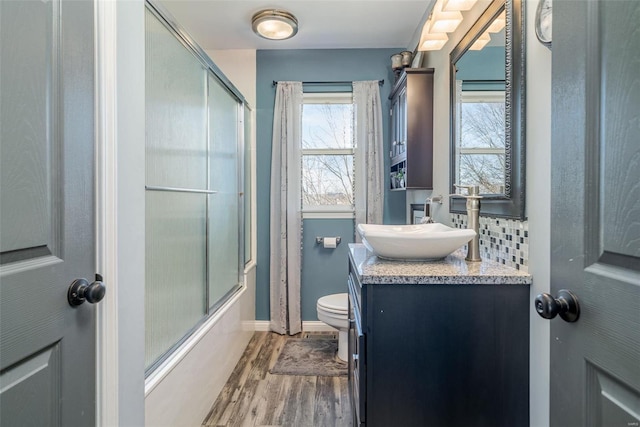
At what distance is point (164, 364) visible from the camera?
1.33 metres

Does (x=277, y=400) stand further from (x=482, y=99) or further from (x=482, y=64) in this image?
(x=482, y=64)

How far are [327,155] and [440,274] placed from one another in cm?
202

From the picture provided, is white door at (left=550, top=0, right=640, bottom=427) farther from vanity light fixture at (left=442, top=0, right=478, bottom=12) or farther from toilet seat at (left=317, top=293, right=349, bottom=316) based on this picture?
toilet seat at (left=317, top=293, right=349, bottom=316)

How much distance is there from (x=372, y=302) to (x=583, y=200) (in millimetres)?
654

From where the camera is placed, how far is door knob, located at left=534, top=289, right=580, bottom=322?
0.61 m

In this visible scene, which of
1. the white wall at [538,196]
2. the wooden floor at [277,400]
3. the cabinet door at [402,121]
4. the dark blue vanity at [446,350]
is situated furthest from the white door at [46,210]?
the cabinet door at [402,121]

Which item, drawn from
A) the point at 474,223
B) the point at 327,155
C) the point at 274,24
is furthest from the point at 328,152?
Answer: the point at 474,223

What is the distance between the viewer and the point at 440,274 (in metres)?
1.07

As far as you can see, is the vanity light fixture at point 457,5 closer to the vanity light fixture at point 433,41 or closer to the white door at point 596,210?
the vanity light fixture at point 433,41

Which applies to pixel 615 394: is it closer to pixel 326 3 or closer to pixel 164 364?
pixel 164 364

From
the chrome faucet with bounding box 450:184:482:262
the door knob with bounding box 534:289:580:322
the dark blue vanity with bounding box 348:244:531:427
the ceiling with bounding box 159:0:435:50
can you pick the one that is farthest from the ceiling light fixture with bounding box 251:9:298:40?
the door knob with bounding box 534:289:580:322

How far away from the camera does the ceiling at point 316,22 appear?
2223 mm

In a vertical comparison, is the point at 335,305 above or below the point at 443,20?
below

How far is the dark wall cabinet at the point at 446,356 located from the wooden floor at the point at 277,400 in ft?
2.59
